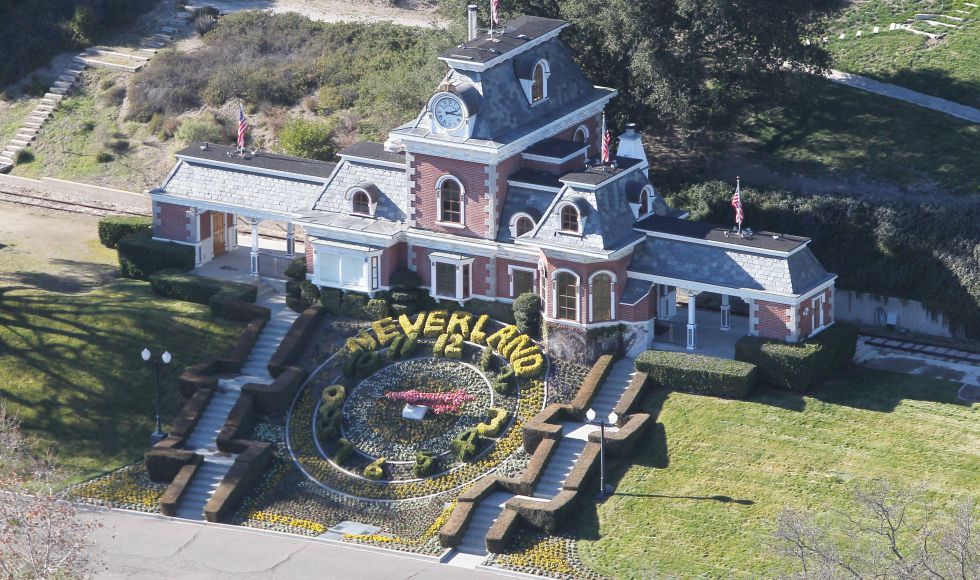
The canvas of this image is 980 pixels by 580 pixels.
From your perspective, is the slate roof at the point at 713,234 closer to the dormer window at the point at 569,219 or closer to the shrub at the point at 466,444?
the dormer window at the point at 569,219

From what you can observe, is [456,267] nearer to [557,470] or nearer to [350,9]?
[557,470]

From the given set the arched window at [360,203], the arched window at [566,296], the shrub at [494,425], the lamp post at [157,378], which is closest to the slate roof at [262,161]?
the arched window at [360,203]

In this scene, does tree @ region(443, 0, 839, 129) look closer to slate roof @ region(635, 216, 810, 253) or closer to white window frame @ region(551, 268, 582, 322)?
slate roof @ region(635, 216, 810, 253)

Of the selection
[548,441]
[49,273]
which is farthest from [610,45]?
[49,273]

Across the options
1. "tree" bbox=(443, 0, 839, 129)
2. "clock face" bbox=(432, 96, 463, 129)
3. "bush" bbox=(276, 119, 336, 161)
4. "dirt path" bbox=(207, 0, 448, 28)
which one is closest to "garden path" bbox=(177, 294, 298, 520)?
"clock face" bbox=(432, 96, 463, 129)

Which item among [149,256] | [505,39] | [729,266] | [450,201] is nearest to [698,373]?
[729,266]

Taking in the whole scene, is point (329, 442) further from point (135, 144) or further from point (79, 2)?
point (79, 2)
